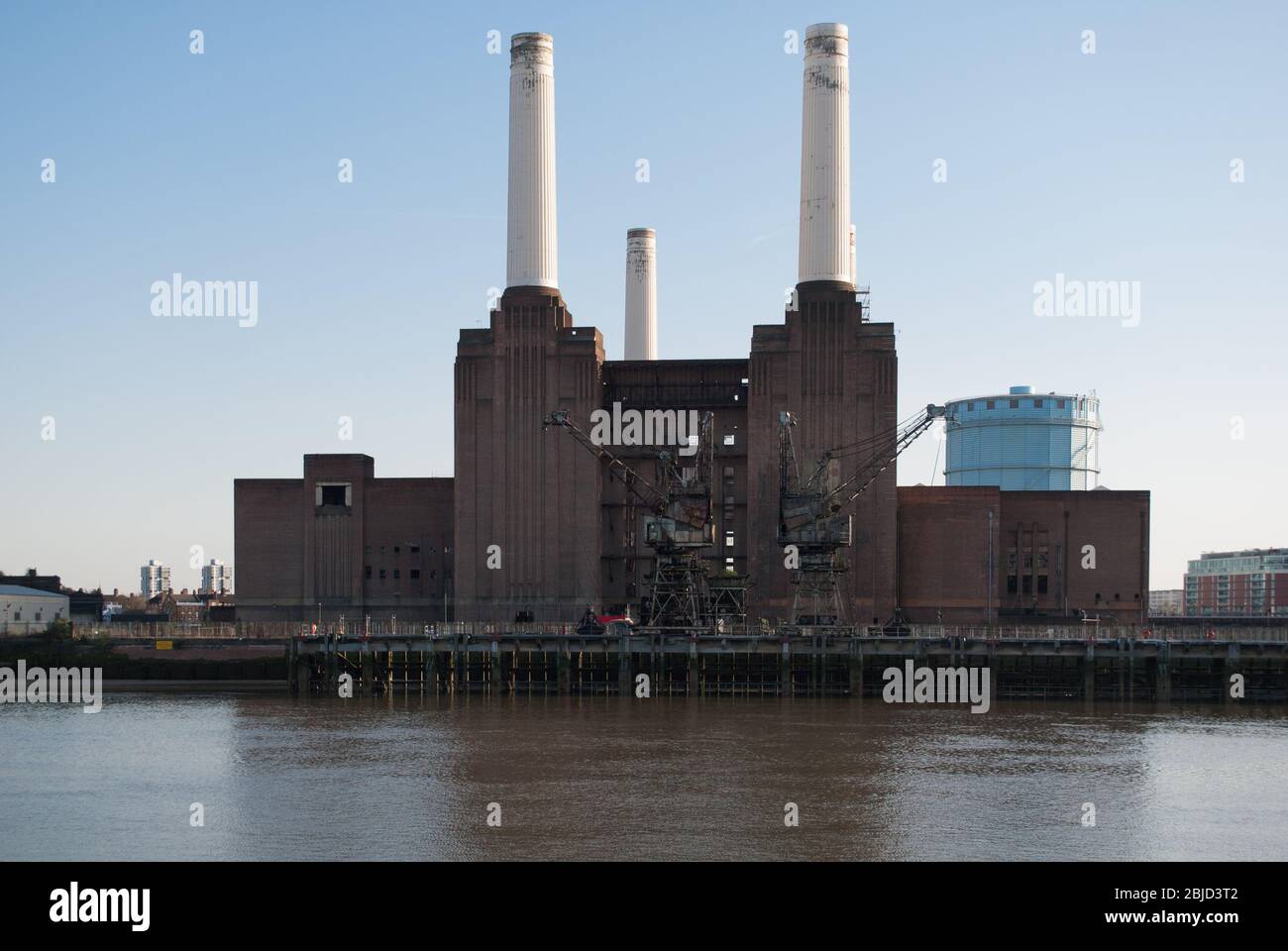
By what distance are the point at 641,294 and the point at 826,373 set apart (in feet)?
103

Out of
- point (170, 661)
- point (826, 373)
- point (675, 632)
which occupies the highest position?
point (826, 373)

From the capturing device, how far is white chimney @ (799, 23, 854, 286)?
279ft

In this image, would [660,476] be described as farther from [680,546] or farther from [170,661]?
[170,661]

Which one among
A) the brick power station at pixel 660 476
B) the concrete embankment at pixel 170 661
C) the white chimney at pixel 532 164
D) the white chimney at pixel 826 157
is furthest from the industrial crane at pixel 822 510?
the concrete embankment at pixel 170 661

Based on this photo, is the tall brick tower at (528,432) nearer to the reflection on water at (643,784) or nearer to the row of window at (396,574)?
the row of window at (396,574)

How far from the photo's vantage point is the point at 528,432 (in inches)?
3514

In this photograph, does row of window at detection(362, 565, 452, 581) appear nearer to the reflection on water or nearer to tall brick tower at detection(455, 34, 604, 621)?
tall brick tower at detection(455, 34, 604, 621)

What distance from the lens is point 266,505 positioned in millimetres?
96188

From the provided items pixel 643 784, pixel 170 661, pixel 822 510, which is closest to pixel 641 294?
pixel 822 510

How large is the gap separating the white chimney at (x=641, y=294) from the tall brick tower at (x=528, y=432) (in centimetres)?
2346

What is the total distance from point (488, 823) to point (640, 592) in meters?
54.8

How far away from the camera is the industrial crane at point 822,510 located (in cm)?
7869
